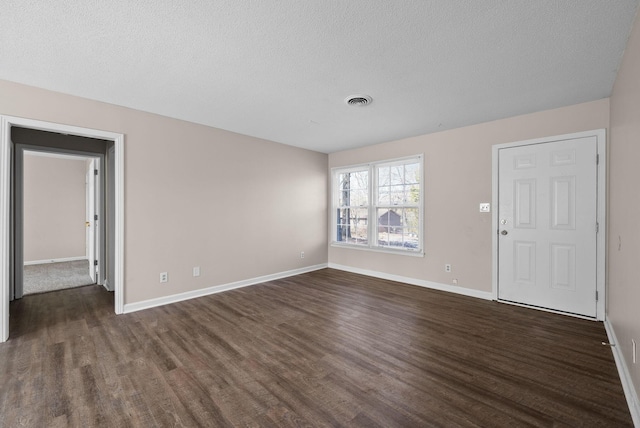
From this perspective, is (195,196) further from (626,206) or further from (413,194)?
(626,206)

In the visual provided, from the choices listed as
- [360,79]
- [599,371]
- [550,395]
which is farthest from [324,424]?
[360,79]

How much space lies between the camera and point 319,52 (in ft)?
7.25

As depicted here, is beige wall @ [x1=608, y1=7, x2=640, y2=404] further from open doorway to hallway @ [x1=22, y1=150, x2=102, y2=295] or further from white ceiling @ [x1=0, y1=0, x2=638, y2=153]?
open doorway to hallway @ [x1=22, y1=150, x2=102, y2=295]

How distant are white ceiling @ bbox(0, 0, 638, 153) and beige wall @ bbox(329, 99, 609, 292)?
0.25 m

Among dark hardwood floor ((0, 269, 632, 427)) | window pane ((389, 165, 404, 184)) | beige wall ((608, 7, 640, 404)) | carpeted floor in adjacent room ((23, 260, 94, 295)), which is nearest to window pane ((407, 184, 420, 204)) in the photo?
window pane ((389, 165, 404, 184))

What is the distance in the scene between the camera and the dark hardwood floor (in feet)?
5.60

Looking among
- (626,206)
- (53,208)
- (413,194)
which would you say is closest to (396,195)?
(413,194)

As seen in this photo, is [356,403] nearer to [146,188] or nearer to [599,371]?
[599,371]

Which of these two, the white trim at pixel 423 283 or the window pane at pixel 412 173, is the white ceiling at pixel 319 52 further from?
the white trim at pixel 423 283

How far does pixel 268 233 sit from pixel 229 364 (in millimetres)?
2810

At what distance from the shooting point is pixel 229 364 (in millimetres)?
2271

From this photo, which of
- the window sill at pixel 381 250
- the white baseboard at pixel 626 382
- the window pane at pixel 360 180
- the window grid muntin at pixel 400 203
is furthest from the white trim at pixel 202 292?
the white baseboard at pixel 626 382

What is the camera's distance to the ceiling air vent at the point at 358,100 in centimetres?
306

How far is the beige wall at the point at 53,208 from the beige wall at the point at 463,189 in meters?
7.53
